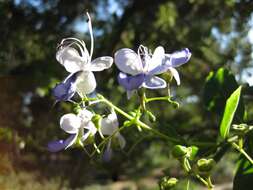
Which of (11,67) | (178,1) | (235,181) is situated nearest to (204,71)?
(178,1)

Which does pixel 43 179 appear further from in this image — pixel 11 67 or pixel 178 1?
pixel 178 1

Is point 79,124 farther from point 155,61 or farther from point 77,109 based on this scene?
point 155,61

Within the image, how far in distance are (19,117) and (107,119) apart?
2.97 m

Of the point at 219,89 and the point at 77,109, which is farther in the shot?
the point at 219,89

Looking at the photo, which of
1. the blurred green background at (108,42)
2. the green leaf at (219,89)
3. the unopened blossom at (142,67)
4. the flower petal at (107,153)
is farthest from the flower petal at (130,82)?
the blurred green background at (108,42)

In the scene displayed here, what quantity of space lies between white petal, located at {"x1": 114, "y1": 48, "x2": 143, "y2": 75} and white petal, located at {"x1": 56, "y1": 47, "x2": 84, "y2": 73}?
0.20ft

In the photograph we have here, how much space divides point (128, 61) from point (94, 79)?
0.19 feet

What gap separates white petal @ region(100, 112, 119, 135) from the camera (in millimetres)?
679

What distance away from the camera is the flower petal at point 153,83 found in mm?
635

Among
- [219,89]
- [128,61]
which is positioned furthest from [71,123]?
[219,89]

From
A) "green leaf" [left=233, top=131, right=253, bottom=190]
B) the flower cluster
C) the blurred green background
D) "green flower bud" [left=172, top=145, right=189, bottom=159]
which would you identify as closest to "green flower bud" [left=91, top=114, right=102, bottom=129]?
the flower cluster

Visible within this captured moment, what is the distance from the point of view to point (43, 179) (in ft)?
15.0

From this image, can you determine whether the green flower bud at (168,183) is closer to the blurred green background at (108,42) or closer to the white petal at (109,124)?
the white petal at (109,124)

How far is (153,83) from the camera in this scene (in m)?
0.64
